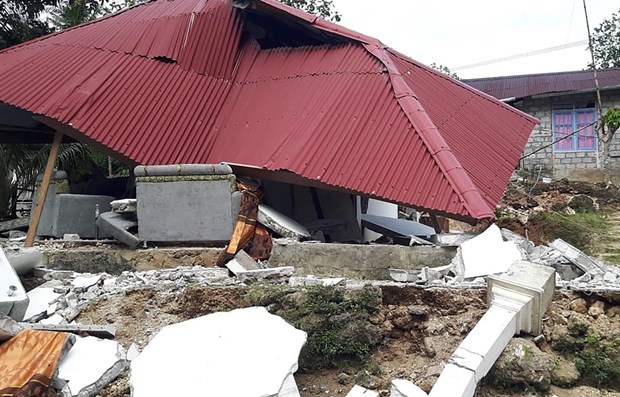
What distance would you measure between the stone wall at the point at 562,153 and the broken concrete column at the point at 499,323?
51.3ft

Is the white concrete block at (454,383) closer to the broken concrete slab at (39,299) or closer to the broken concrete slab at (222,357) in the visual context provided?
the broken concrete slab at (222,357)

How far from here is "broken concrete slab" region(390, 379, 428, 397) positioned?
3.28 meters

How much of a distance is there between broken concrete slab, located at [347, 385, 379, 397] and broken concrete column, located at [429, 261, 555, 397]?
407mm

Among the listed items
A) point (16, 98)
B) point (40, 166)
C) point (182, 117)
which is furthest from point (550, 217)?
point (40, 166)

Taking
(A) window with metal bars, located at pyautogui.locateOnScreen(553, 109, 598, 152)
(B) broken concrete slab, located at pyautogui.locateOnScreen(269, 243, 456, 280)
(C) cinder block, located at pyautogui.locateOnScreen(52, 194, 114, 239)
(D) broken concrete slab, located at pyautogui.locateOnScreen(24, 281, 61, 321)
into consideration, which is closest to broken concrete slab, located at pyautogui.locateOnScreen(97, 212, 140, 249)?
(C) cinder block, located at pyautogui.locateOnScreen(52, 194, 114, 239)

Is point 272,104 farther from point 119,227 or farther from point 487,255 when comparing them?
point 487,255

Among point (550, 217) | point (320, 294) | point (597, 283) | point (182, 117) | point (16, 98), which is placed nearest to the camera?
point (320, 294)

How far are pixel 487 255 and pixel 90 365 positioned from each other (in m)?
3.91

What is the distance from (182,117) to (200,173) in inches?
82.3

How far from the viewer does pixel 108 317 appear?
4625 millimetres

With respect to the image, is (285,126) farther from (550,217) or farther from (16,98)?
(550,217)

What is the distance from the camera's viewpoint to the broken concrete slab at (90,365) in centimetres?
362

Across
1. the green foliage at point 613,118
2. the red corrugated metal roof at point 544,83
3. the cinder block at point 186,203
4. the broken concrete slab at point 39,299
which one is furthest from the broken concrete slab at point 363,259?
the red corrugated metal roof at point 544,83

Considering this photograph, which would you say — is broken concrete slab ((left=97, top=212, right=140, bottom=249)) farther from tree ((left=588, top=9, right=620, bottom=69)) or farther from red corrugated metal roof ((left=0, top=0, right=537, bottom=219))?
tree ((left=588, top=9, right=620, bottom=69))
